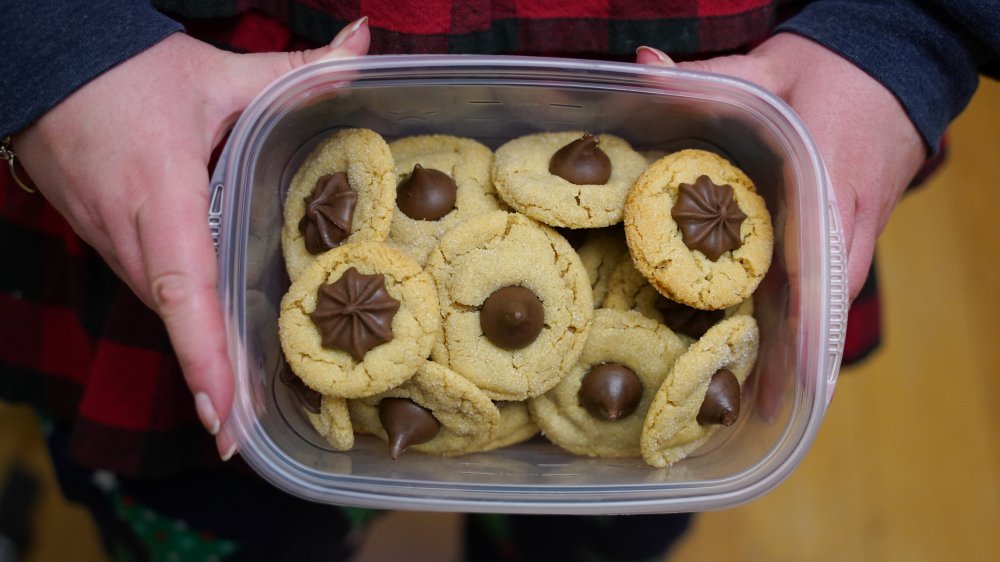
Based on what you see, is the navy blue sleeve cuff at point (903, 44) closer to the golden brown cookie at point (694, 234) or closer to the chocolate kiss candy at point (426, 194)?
the golden brown cookie at point (694, 234)

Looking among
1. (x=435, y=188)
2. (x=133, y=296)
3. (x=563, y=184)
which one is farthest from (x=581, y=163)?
(x=133, y=296)

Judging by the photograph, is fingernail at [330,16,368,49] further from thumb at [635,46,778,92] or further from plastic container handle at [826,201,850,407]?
plastic container handle at [826,201,850,407]

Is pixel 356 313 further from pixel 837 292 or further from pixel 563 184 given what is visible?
pixel 837 292

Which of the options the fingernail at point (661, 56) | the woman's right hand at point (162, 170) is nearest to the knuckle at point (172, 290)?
the woman's right hand at point (162, 170)

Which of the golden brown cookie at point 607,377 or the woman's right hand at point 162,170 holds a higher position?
the woman's right hand at point 162,170

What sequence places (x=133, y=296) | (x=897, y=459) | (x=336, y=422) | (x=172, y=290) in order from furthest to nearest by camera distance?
(x=897, y=459) → (x=133, y=296) → (x=336, y=422) → (x=172, y=290)
